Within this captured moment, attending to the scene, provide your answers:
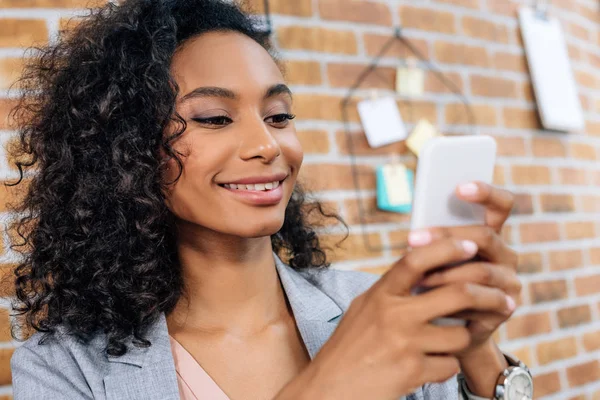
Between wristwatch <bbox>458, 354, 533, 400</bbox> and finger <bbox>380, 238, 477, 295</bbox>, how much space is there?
0.99 ft

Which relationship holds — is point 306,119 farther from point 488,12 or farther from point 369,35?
point 488,12

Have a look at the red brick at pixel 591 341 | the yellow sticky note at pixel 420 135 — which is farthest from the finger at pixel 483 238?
the red brick at pixel 591 341

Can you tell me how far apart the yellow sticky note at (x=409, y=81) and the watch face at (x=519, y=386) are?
1.01 metres

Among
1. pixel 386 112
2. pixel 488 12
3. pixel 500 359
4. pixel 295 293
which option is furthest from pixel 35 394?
pixel 488 12

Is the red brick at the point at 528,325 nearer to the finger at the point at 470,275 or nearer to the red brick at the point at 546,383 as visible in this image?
the red brick at the point at 546,383

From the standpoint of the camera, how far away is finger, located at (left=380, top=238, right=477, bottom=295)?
708 mm

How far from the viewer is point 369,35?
180 centimetres

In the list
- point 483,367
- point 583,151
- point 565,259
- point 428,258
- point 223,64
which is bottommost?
point 565,259

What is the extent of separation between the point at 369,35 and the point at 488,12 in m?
0.52

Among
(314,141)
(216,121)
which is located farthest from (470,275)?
(314,141)

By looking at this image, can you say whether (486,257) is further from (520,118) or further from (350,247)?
(520,118)

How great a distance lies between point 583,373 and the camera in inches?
85.8

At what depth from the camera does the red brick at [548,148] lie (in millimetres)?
2164

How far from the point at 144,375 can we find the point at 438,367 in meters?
0.51
